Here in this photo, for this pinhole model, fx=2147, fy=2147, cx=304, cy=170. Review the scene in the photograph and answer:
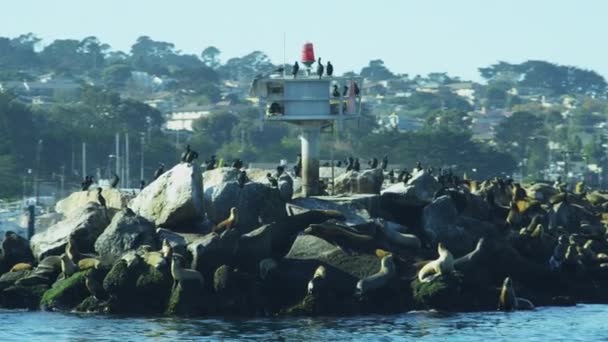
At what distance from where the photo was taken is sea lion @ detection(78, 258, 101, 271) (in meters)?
63.5

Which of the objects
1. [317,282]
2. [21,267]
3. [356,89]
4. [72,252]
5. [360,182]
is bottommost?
[317,282]

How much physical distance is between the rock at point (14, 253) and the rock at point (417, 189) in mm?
12774

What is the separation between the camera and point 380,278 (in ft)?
207

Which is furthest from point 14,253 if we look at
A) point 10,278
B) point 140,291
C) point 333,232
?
point 333,232

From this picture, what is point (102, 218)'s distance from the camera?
2687 inches

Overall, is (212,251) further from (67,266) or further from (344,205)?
(344,205)

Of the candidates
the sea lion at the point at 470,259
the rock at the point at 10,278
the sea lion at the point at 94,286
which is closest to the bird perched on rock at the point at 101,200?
the rock at the point at 10,278

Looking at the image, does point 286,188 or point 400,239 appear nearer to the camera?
point 400,239

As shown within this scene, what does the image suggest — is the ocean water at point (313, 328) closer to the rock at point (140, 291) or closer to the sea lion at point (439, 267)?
the rock at point (140, 291)

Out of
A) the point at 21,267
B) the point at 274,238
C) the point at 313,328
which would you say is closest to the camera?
the point at 313,328

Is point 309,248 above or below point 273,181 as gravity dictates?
below

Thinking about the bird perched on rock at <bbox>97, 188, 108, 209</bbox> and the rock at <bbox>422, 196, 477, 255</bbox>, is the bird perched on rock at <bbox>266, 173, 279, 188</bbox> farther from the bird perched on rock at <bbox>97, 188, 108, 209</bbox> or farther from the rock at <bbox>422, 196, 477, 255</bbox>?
the bird perched on rock at <bbox>97, 188, 108, 209</bbox>

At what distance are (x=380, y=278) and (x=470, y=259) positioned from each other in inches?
138

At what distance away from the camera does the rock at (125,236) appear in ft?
212
